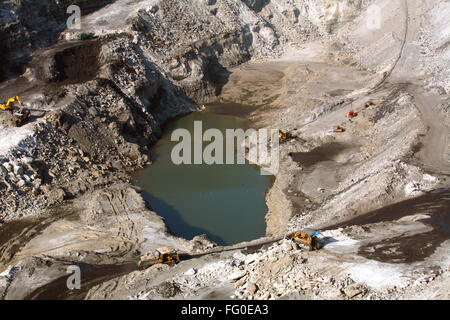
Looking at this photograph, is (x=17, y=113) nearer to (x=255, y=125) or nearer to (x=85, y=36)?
(x=85, y=36)

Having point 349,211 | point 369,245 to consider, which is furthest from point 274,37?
point 369,245

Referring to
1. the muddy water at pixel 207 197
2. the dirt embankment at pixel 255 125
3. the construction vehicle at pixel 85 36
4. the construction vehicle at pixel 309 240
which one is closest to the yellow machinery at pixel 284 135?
the dirt embankment at pixel 255 125

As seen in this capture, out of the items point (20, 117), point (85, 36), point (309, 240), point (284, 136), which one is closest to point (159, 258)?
point (309, 240)

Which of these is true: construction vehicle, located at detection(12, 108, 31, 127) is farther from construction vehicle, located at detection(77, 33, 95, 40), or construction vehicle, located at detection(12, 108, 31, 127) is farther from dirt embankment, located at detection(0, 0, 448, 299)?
construction vehicle, located at detection(77, 33, 95, 40)

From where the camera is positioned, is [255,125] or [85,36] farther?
[85,36]

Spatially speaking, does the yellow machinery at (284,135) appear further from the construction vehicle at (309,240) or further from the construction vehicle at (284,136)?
the construction vehicle at (309,240)

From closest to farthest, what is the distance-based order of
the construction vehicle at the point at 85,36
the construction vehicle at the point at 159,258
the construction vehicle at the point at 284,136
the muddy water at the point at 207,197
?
the construction vehicle at the point at 159,258 → the muddy water at the point at 207,197 → the construction vehicle at the point at 284,136 → the construction vehicle at the point at 85,36

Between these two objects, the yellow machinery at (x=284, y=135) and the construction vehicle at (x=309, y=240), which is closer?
the construction vehicle at (x=309, y=240)
